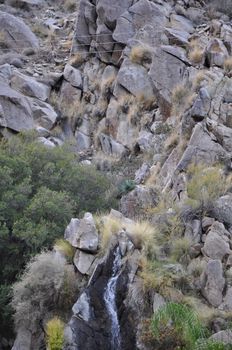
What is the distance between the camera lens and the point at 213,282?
31.9 feet

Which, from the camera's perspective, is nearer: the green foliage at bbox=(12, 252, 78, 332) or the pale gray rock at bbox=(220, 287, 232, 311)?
the pale gray rock at bbox=(220, 287, 232, 311)

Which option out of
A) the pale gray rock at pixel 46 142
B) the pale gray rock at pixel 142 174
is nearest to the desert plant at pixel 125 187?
the pale gray rock at pixel 142 174

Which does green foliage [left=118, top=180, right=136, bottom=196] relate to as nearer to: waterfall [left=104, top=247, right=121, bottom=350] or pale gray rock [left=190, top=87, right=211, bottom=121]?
pale gray rock [left=190, top=87, right=211, bottom=121]

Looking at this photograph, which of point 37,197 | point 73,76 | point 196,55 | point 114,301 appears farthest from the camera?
point 73,76

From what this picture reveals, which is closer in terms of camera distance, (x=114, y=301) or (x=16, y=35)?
(x=114, y=301)

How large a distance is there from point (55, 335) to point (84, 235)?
91.7 inches

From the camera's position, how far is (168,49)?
19.0 meters

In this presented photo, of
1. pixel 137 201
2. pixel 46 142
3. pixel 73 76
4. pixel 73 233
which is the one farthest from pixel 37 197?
pixel 73 76

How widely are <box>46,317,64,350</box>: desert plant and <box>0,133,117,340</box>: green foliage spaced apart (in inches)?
106

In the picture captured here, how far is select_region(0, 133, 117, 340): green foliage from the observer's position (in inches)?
477

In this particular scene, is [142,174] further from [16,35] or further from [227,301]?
[16,35]

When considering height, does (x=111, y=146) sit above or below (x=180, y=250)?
below

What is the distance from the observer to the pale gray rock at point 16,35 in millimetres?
24781

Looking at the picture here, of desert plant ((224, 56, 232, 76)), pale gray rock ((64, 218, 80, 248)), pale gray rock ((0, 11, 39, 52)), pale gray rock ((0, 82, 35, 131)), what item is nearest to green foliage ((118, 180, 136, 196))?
pale gray rock ((64, 218, 80, 248))
